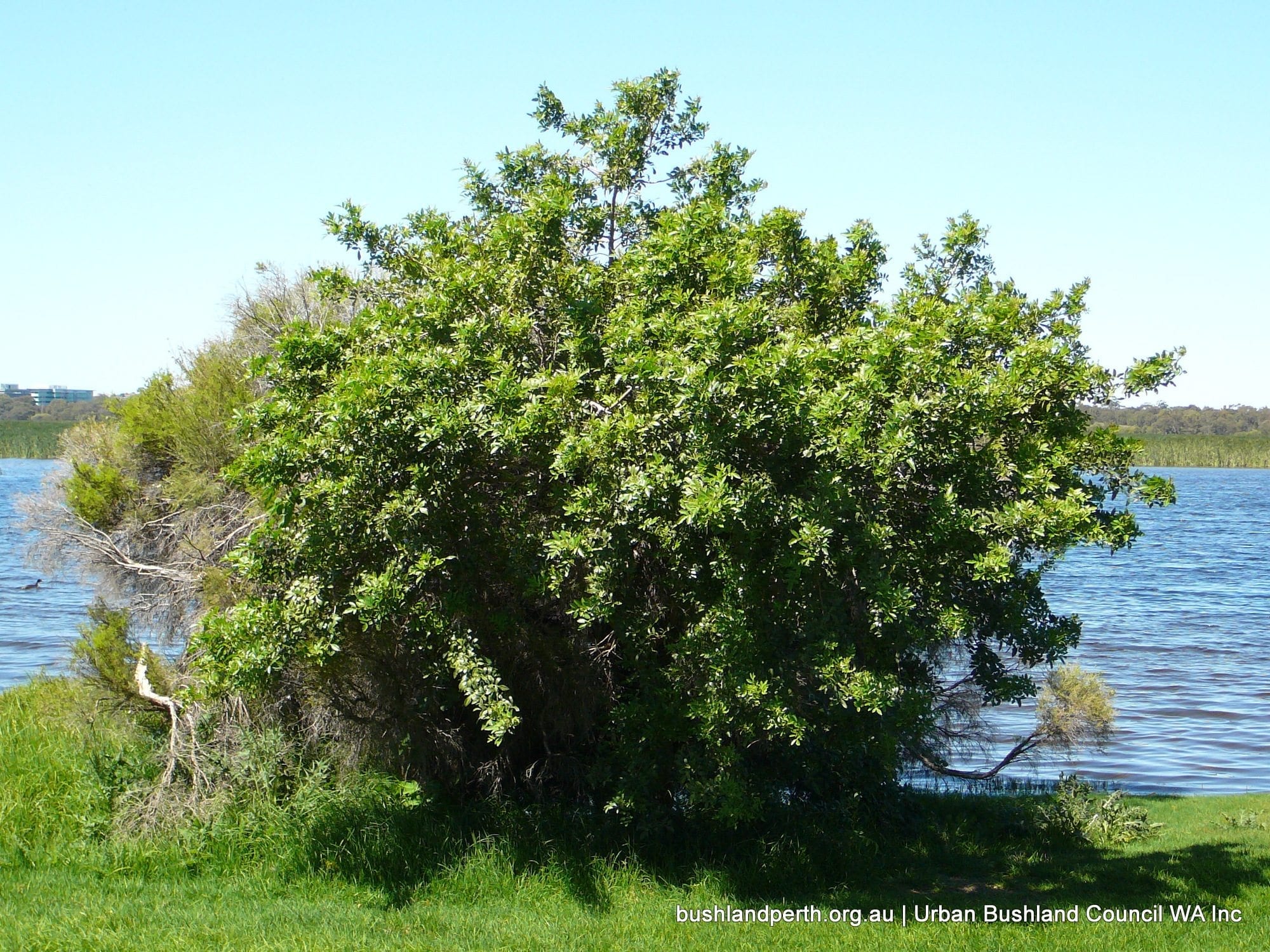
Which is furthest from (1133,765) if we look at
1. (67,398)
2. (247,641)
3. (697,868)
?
(67,398)

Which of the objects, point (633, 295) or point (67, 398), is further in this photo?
point (67, 398)

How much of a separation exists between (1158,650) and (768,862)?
2085 centimetres

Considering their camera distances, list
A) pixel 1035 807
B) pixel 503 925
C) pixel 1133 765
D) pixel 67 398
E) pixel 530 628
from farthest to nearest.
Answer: pixel 67 398, pixel 1133 765, pixel 1035 807, pixel 530 628, pixel 503 925

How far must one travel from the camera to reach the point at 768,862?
31.3ft

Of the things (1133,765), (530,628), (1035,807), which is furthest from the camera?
(1133,765)

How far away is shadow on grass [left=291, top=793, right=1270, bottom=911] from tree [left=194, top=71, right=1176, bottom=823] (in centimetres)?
52

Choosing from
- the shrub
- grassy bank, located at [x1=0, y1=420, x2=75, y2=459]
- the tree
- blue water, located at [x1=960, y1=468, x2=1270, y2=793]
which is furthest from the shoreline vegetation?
the tree

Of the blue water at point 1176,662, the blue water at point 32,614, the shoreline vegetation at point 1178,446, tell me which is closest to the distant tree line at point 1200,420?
the shoreline vegetation at point 1178,446

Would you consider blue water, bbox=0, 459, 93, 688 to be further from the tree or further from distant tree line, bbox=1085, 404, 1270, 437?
distant tree line, bbox=1085, 404, 1270, 437

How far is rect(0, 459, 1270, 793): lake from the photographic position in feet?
59.1

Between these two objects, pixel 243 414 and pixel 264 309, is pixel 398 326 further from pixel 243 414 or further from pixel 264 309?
pixel 264 309

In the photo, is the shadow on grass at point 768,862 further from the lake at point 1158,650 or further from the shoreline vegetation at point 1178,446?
the shoreline vegetation at point 1178,446

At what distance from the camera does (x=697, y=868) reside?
30.6 ft

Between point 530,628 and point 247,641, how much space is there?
242 cm
